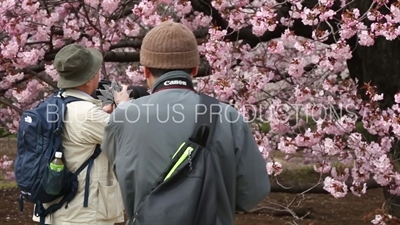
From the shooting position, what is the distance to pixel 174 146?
1979 mm

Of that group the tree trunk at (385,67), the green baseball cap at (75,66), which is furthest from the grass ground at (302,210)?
the green baseball cap at (75,66)

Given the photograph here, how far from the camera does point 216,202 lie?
1943 mm

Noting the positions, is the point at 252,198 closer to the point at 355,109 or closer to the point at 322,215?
the point at 355,109

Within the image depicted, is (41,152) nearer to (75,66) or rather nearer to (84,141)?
(84,141)

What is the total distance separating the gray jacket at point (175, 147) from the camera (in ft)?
6.49

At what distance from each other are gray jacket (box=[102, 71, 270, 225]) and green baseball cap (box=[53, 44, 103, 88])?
2.85 feet

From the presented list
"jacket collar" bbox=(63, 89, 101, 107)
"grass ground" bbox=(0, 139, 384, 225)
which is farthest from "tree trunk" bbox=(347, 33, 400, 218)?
"jacket collar" bbox=(63, 89, 101, 107)

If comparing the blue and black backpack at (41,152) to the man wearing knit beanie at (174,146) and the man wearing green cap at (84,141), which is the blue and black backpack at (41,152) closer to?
the man wearing green cap at (84,141)

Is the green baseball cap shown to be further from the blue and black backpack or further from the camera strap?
the camera strap

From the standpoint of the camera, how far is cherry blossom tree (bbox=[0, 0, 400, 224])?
15.1 ft

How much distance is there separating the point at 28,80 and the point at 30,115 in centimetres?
318

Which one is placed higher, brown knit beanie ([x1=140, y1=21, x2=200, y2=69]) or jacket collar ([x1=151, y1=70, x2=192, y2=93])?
brown knit beanie ([x1=140, y1=21, x2=200, y2=69])

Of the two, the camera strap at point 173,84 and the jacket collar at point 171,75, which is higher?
the jacket collar at point 171,75

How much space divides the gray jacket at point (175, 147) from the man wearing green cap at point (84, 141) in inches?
31.3
